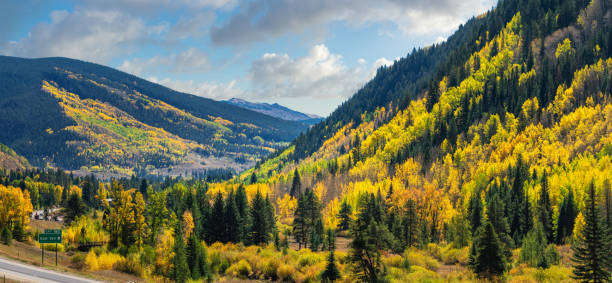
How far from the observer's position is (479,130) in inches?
6245

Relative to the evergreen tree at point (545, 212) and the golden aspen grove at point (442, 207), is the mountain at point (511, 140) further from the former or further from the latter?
the evergreen tree at point (545, 212)

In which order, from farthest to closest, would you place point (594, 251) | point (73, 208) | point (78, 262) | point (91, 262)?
1. point (73, 208)
2. point (78, 262)
3. point (91, 262)
4. point (594, 251)

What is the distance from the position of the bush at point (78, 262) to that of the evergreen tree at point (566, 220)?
283 ft

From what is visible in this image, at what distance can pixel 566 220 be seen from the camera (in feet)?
281

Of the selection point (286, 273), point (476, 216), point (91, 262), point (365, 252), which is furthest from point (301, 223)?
point (365, 252)

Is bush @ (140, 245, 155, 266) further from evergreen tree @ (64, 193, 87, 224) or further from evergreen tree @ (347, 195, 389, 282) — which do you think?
evergreen tree @ (64, 193, 87, 224)

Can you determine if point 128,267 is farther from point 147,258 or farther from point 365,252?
point 365,252

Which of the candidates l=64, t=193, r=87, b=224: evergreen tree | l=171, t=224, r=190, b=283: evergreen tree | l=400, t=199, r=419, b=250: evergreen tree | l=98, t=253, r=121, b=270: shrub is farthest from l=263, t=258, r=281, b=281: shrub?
l=64, t=193, r=87, b=224: evergreen tree

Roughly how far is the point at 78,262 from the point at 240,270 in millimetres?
20726

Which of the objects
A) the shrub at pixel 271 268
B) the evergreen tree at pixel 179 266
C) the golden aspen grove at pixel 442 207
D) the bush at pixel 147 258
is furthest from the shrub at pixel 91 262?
the shrub at pixel 271 268

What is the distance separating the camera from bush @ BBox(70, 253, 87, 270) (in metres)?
51.7

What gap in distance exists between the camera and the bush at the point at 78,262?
5169 centimetres

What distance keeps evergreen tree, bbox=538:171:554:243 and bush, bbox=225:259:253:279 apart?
62536 millimetres

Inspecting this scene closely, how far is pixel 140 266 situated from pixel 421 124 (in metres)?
155
